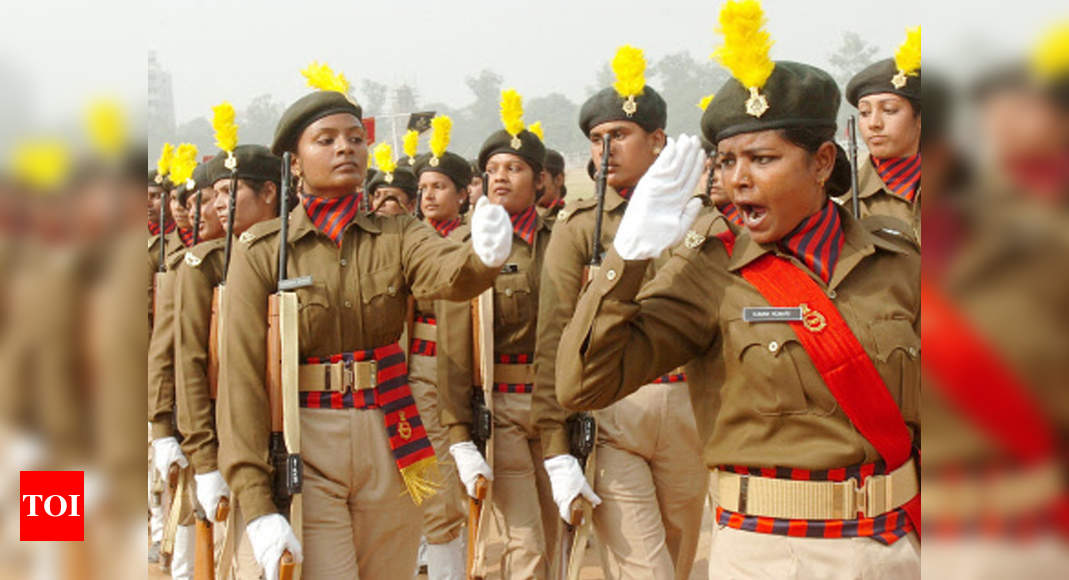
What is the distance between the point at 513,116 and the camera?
6.25 m

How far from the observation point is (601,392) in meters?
2.62

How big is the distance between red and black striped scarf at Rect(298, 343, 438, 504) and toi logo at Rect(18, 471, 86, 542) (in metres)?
2.03

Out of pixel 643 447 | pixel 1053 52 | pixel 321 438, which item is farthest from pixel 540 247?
pixel 1053 52

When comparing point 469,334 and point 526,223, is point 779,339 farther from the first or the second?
Answer: point 526,223

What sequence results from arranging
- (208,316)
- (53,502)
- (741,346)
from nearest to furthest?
(53,502), (741,346), (208,316)

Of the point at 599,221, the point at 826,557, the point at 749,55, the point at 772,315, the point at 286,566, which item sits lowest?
the point at 286,566

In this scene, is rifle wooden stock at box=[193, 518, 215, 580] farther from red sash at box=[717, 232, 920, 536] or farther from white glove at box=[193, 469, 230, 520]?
red sash at box=[717, 232, 920, 536]

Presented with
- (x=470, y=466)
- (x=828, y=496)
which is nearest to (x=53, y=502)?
(x=828, y=496)

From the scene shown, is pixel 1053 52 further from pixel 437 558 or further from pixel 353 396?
pixel 437 558

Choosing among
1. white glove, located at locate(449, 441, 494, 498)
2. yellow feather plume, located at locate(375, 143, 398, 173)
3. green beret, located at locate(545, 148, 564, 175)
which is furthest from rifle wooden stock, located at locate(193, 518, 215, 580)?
green beret, located at locate(545, 148, 564, 175)

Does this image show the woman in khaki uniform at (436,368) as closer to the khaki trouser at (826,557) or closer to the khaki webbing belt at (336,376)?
the khaki webbing belt at (336,376)

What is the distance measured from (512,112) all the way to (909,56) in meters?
2.39

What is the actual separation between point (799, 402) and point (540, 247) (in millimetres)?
3269

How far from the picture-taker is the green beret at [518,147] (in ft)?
20.5
